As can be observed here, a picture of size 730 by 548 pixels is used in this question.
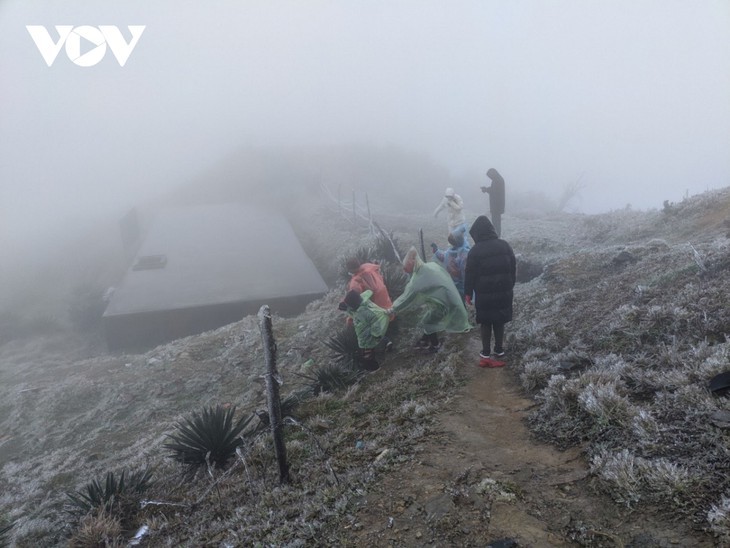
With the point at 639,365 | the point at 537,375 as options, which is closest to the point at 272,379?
the point at 537,375

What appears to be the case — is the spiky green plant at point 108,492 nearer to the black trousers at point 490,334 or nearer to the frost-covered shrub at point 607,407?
the black trousers at point 490,334

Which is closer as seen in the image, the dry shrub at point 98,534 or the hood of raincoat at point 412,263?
the dry shrub at point 98,534

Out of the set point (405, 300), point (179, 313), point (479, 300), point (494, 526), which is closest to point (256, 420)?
point (405, 300)

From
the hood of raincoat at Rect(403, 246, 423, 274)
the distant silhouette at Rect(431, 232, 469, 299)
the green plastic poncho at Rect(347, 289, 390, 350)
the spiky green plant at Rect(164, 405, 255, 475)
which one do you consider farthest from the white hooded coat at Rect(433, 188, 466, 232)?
the spiky green plant at Rect(164, 405, 255, 475)

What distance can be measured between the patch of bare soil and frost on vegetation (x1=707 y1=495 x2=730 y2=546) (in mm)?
72

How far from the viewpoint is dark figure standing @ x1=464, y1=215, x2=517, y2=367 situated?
227 inches

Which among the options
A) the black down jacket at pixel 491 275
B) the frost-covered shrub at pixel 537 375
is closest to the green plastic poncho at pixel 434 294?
the black down jacket at pixel 491 275

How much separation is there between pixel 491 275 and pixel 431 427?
7.02 feet

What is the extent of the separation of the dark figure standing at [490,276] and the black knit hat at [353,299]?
153 cm

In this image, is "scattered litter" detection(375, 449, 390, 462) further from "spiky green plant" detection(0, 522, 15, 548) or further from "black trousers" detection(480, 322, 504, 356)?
"spiky green plant" detection(0, 522, 15, 548)

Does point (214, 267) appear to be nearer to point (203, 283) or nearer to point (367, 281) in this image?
point (203, 283)

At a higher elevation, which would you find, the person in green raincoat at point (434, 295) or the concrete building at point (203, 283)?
the person in green raincoat at point (434, 295)

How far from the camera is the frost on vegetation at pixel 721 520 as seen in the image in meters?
2.40

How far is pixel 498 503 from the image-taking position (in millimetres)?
3148
